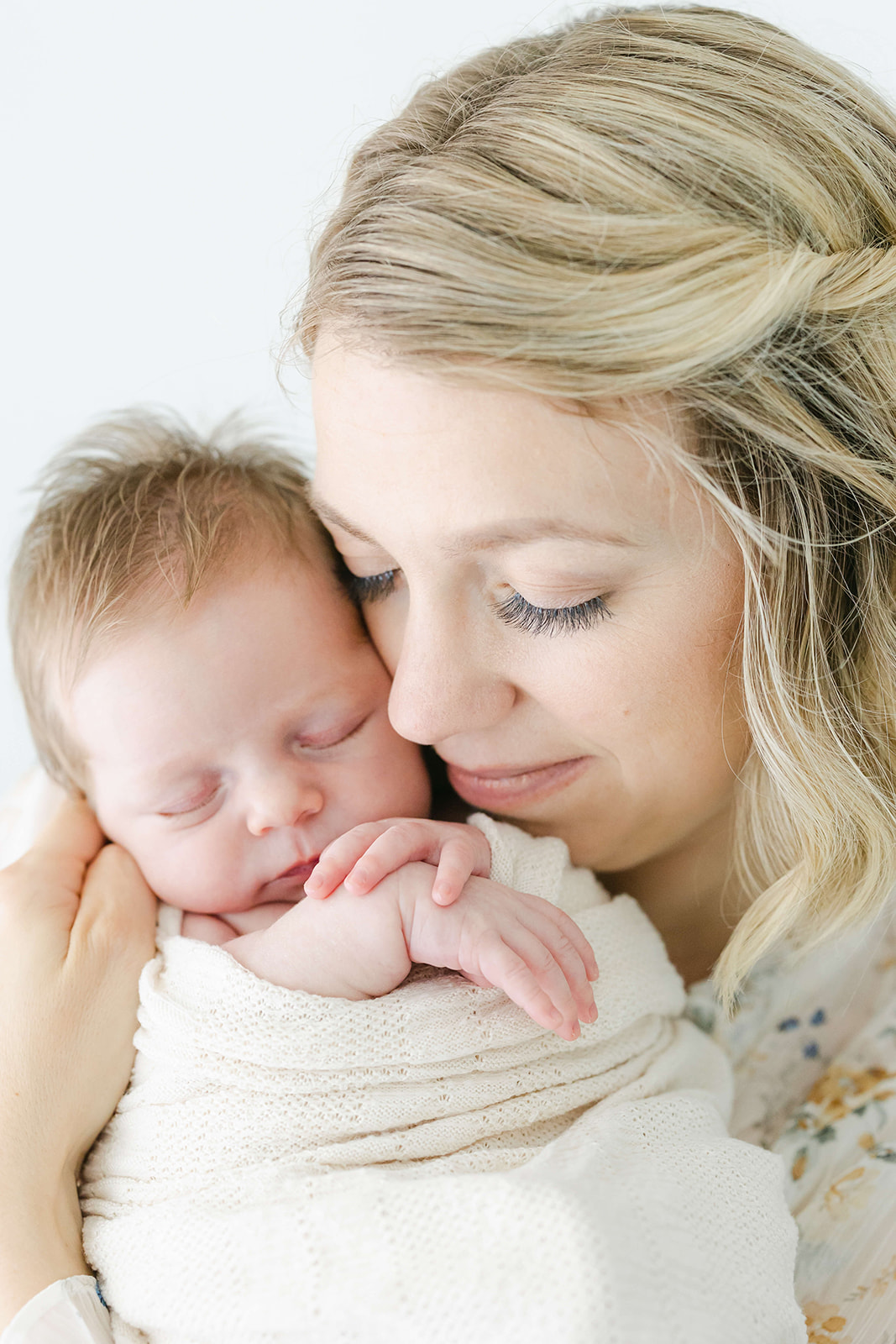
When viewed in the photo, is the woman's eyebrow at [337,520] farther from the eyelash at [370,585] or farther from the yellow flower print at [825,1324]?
the yellow flower print at [825,1324]

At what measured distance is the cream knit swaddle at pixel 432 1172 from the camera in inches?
41.5

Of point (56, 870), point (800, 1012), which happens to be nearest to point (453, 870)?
point (56, 870)

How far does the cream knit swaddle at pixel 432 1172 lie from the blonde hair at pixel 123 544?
0.44m

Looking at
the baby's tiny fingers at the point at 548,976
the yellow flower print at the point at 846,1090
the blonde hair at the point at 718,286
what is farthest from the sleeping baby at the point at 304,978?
the blonde hair at the point at 718,286

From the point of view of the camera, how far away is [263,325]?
280cm

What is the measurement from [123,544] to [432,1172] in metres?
0.91

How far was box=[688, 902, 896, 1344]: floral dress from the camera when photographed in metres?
1.44

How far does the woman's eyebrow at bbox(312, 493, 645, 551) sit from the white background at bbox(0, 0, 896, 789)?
1.32 m

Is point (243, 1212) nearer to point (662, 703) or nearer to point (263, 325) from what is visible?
point (662, 703)

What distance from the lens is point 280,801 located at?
4.98 feet

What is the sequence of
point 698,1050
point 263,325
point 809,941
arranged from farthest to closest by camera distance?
point 263,325 → point 809,941 → point 698,1050

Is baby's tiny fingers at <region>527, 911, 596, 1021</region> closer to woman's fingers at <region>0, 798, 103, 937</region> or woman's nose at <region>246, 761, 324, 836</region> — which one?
woman's nose at <region>246, 761, 324, 836</region>

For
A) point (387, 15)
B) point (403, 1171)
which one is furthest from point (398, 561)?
point (387, 15)

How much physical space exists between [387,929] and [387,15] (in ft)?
7.28
